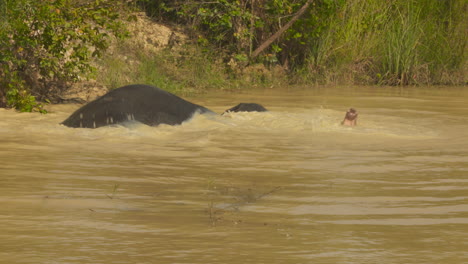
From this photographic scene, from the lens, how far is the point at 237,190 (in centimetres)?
528

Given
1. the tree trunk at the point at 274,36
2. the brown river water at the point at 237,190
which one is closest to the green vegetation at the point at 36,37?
the brown river water at the point at 237,190

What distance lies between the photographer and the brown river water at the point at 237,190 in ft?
12.5

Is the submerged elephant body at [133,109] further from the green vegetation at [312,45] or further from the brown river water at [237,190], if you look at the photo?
the green vegetation at [312,45]

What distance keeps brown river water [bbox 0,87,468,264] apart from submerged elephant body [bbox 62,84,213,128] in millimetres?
158

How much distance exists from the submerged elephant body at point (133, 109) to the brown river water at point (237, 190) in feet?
0.52

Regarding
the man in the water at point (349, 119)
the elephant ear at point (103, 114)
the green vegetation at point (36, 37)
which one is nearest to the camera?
the elephant ear at point (103, 114)

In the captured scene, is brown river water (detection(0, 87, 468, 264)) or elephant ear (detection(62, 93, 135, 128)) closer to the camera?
brown river water (detection(0, 87, 468, 264))

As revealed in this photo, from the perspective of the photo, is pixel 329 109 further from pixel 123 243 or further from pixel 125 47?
pixel 123 243

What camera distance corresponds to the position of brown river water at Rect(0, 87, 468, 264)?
150 inches

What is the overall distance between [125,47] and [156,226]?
9.80 m

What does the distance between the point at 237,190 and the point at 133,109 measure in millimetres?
3283

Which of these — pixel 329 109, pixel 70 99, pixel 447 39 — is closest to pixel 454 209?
pixel 329 109

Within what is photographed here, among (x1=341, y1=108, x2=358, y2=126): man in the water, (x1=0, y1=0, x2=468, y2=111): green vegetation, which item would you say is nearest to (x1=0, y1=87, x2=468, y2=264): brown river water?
(x1=341, y1=108, x2=358, y2=126): man in the water

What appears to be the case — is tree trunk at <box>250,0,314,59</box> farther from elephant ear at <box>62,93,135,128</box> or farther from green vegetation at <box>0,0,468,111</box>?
elephant ear at <box>62,93,135,128</box>
